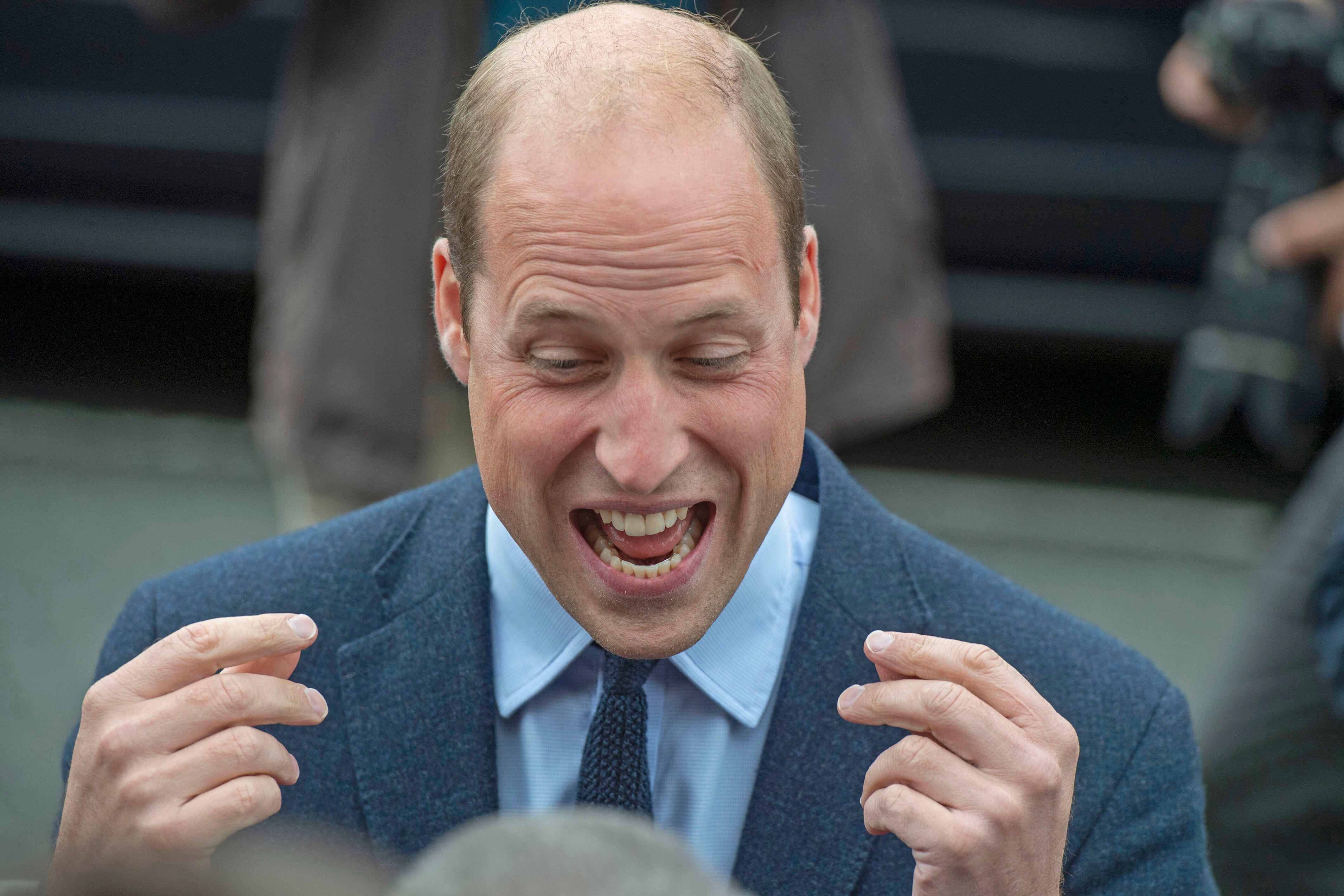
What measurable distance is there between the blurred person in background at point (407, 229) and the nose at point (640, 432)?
1.69 metres

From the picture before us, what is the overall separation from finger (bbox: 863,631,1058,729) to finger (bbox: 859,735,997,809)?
0.23 ft

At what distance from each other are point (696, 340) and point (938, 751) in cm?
51

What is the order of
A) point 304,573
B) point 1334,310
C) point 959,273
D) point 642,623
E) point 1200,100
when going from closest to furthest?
1. point 642,623
2. point 304,573
3. point 1334,310
4. point 1200,100
5. point 959,273

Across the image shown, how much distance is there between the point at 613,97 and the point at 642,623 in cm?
60

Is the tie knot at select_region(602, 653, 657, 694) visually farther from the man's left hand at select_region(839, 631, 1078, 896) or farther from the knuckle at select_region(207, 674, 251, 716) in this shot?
the knuckle at select_region(207, 674, 251, 716)

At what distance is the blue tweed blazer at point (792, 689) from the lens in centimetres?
189

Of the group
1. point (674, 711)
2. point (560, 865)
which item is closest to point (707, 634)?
point (674, 711)

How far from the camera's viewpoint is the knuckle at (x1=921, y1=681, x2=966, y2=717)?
1.57 m

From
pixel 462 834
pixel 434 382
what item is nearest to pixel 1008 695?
pixel 462 834

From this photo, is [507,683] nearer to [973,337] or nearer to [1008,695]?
[1008,695]

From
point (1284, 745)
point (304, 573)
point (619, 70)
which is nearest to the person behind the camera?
point (619, 70)

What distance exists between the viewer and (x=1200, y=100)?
11.7 ft

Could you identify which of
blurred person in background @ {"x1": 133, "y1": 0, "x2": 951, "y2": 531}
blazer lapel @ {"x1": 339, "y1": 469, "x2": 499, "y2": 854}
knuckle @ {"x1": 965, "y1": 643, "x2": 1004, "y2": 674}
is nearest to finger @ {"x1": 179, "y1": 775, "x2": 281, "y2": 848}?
blazer lapel @ {"x1": 339, "y1": 469, "x2": 499, "y2": 854}

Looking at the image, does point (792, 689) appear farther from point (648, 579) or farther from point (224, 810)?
point (224, 810)
